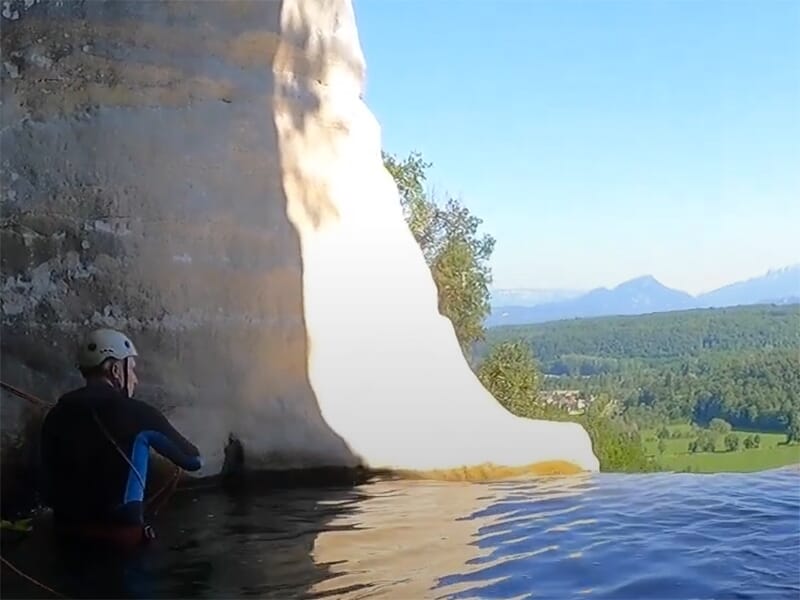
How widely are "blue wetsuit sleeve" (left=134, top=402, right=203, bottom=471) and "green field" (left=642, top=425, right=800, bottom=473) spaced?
21.5 meters

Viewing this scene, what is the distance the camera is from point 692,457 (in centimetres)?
2769

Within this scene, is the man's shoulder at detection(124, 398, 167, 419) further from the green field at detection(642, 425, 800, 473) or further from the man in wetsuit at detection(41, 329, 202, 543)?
the green field at detection(642, 425, 800, 473)

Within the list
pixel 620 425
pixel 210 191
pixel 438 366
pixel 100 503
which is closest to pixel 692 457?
pixel 620 425

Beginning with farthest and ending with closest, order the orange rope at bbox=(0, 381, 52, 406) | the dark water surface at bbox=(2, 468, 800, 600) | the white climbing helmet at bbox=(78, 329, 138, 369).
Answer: the orange rope at bbox=(0, 381, 52, 406)
the white climbing helmet at bbox=(78, 329, 138, 369)
the dark water surface at bbox=(2, 468, 800, 600)

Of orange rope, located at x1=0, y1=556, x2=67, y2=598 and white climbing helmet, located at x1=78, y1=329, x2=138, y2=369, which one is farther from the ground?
white climbing helmet, located at x1=78, y1=329, x2=138, y2=369

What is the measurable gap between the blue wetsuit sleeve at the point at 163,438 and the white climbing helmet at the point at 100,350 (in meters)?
0.30

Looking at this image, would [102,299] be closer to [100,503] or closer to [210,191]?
[210,191]

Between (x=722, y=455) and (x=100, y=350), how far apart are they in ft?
77.4

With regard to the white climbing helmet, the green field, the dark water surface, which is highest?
the white climbing helmet

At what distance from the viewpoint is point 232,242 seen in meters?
7.27

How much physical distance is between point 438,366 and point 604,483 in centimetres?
163

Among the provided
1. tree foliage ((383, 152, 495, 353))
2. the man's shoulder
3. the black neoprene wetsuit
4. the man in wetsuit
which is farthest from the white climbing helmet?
tree foliage ((383, 152, 495, 353))

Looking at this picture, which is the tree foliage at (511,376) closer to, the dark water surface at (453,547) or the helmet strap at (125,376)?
the dark water surface at (453,547)

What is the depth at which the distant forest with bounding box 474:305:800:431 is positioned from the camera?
29.5 meters
